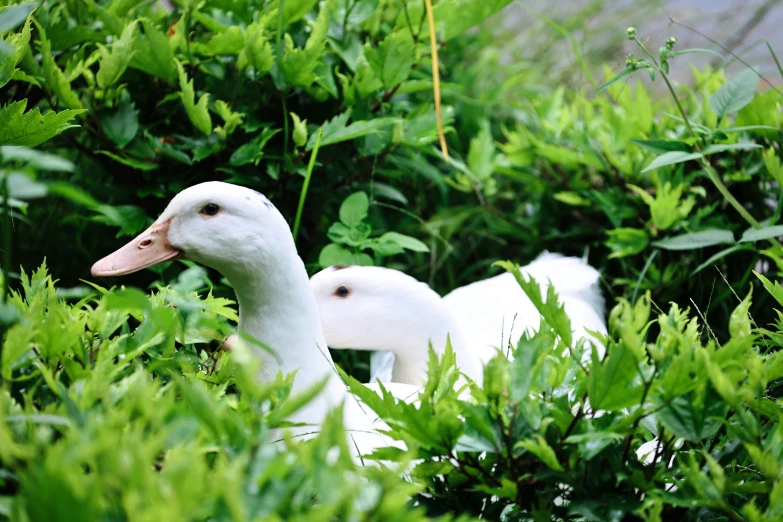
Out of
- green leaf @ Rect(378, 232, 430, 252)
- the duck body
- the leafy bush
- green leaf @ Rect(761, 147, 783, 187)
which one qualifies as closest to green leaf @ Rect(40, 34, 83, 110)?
the leafy bush

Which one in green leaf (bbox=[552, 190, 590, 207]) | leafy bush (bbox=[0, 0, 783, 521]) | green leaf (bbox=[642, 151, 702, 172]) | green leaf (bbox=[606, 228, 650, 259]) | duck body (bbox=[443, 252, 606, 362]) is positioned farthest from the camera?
green leaf (bbox=[552, 190, 590, 207])

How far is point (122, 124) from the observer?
1496 millimetres

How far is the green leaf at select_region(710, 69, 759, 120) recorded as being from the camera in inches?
55.0

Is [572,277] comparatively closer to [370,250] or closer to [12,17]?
[370,250]

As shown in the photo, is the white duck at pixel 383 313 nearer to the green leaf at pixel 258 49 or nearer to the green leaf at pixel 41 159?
the green leaf at pixel 258 49

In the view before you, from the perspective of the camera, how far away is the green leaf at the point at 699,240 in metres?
1.62

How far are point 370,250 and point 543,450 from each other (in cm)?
95

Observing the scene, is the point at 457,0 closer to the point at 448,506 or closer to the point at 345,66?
the point at 345,66

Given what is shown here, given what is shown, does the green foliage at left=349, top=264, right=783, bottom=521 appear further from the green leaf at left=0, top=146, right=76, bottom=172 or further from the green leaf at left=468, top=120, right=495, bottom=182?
the green leaf at left=468, top=120, right=495, bottom=182

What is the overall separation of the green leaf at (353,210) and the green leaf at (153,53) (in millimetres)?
415

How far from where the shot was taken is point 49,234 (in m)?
1.74

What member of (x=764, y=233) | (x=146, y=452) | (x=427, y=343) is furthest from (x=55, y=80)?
(x=764, y=233)

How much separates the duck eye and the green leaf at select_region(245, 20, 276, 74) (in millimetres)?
454

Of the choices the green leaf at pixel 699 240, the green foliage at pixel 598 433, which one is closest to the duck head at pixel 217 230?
the green foliage at pixel 598 433
